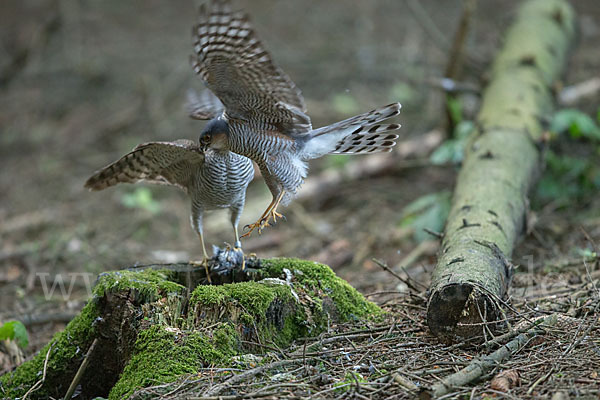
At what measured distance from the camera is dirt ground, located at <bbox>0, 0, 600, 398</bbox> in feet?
14.3

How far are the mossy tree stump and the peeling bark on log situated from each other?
74cm

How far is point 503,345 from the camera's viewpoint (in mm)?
2896

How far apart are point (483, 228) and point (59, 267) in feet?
15.6

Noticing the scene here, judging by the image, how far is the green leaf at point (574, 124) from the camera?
6250mm

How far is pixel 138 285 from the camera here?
3236mm

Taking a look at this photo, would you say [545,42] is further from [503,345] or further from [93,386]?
[93,386]

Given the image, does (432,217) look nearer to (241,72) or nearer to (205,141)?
(205,141)

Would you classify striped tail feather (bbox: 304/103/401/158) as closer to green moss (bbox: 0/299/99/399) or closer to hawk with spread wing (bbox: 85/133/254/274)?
hawk with spread wing (bbox: 85/133/254/274)

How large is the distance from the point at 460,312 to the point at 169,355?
157cm

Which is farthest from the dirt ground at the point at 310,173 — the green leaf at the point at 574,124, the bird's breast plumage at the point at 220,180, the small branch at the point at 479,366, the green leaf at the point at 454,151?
the bird's breast plumage at the point at 220,180

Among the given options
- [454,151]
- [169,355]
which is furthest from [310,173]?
[169,355]

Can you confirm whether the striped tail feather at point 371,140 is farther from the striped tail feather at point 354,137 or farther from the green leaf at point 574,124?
the green leaf at point 574,124

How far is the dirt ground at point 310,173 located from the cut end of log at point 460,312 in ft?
0.34

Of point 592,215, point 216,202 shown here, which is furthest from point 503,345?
point 592,215
